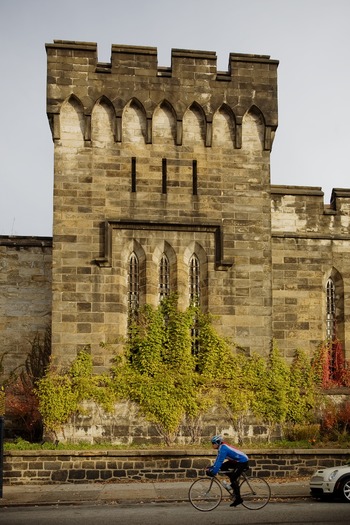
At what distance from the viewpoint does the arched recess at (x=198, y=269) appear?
73.6ft

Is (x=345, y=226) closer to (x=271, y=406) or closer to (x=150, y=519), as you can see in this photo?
(x=271, y=406)

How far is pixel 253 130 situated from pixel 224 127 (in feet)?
2.89

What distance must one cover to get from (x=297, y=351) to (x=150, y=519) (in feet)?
35.7

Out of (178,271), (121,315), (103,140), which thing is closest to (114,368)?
(121,315)

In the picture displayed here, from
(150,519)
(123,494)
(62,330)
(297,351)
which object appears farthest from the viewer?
(297,351)

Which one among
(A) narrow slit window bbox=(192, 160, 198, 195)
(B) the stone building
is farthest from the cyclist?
(A) narrow slit window bbox=(192, 160, 198, 195)

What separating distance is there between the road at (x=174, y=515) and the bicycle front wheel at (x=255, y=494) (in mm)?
154

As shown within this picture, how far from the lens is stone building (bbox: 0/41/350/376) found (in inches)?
859

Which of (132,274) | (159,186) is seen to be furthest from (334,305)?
(159,186)

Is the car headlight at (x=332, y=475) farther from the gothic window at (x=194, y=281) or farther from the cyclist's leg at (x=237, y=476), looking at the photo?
the gothic window at (x=194, y=281)

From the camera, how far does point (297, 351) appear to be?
23.6 meters

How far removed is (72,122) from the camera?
22562 millimetres

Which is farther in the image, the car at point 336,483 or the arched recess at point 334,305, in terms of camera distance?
the arched recess at point 334,305

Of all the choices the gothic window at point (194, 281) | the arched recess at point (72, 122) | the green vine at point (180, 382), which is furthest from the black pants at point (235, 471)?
the arched recess at point (72, 122)
